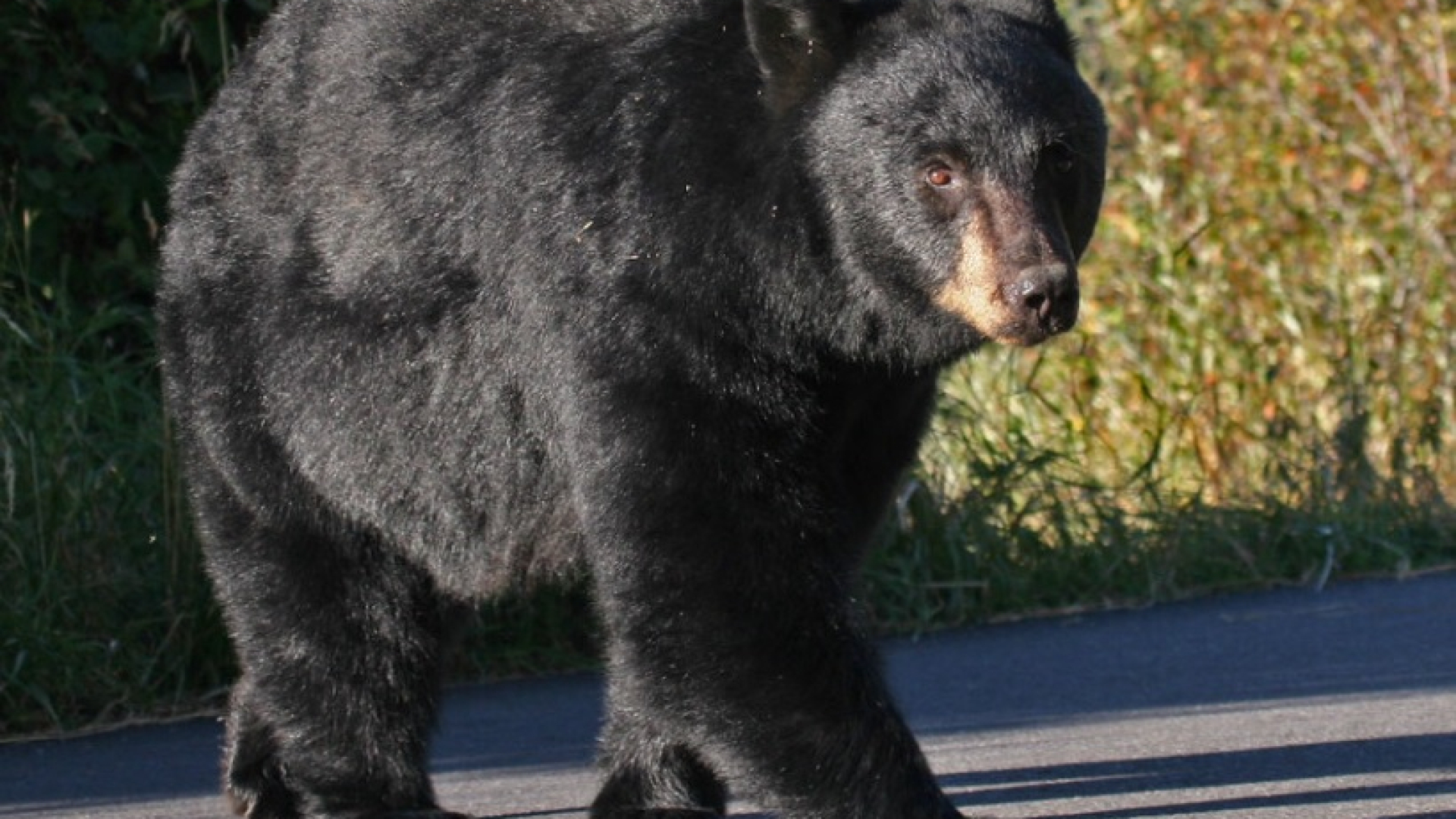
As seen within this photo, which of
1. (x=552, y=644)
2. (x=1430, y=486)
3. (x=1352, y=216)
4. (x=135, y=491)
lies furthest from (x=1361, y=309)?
(x=135, y=491)

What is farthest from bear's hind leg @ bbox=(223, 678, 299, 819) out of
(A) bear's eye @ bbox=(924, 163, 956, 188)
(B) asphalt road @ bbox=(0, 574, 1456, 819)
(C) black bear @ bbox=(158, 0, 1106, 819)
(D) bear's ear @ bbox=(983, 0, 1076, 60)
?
(D) bear's ear @ bbox=(983, 0, 1076, 60)

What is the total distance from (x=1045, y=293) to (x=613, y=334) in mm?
823

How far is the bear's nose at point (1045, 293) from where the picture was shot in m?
4.52

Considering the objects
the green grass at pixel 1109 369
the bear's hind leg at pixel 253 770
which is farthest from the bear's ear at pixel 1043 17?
the green grass at pixel 1109 369

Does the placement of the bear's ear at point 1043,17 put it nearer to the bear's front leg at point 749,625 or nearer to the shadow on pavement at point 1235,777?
the bear's front leg at point 749,625

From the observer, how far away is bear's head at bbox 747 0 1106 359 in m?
4.62

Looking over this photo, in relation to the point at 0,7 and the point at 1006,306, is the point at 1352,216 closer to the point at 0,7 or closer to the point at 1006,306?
the point at 0,7

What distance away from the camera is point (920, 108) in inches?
186

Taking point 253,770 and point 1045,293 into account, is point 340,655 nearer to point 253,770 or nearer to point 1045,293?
point 253,770

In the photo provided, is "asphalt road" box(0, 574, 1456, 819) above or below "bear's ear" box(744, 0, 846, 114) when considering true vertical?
below

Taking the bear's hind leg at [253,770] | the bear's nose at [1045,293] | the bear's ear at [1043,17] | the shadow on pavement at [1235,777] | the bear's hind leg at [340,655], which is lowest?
the bear's hind leg at [253,770]

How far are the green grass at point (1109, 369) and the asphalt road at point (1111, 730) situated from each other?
324 millimetres

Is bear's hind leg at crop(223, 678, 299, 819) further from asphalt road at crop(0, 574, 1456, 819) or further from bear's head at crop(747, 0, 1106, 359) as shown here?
bear's head at crop(747, 0, 1106, 359)

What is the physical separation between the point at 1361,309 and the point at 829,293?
6.91 m
